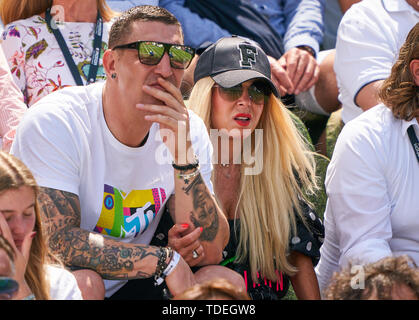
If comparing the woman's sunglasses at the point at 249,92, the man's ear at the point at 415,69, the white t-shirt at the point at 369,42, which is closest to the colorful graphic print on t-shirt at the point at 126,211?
the woman's sunglasses at the point at 249,92

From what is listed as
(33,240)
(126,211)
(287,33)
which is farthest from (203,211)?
(287,33)

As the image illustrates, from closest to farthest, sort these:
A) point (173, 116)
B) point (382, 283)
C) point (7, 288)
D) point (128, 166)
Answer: point (7, 288), point (382, 283), point (173, 116), point (128, 166)

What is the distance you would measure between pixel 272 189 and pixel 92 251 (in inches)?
41.1

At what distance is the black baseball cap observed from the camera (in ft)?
10.7

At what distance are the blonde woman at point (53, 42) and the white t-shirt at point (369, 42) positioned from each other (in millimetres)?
1330

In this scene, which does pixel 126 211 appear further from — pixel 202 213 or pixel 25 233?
pixel 25 233

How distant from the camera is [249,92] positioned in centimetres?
327

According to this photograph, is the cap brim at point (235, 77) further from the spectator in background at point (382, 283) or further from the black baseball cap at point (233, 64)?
the spectator in background at point (382, 283)

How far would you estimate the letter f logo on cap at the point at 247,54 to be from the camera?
3301mm

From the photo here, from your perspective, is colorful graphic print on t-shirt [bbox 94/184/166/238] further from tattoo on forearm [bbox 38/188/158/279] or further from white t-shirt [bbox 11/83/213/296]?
tattoo on forearm [bbox 38/188/158/279]

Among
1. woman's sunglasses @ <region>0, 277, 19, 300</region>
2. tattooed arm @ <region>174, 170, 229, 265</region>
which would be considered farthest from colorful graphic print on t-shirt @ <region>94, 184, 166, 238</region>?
woman's sunglasses @ <region>0, 277, 19, 300</region>

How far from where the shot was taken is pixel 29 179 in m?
2.14
